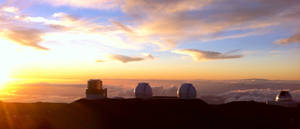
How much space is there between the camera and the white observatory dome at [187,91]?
56.8 meters

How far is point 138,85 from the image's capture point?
59094 mm

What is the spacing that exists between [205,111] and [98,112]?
666 inches

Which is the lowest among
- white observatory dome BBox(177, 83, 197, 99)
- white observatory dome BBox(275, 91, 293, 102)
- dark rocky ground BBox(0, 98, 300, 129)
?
dark rocky ground BBox(0, 98, 300, 129)

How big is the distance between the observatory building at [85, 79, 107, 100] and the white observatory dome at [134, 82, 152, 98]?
658 cm

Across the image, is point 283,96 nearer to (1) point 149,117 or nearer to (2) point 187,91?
(2) point 187,91

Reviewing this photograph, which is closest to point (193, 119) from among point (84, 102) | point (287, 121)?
point (287, 121)

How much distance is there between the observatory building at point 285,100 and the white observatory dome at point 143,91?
27.5 m

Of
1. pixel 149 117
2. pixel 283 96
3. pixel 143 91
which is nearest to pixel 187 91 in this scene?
pixel 143 91

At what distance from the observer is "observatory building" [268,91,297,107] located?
64.2m

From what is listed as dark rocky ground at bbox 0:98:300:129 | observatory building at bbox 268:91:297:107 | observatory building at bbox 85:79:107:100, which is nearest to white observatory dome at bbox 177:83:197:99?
dark rocky ground at bbox 0:98:300:129

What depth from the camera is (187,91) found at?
56812 mm

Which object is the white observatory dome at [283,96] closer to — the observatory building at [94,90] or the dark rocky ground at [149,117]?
the dark rocky ground at [149,117]

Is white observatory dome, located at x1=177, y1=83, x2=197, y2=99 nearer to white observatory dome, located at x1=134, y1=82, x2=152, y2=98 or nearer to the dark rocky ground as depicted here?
the dark rocky ground

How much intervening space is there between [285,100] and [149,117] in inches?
1343
